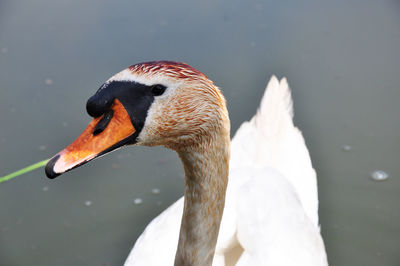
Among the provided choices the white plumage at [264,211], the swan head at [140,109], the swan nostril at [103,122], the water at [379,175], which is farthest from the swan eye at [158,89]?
the water at [379,175]

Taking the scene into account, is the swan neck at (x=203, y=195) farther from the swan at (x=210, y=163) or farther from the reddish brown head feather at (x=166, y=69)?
the reddish brown head feather at (x=166, y=69)

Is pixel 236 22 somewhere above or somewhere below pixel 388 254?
above

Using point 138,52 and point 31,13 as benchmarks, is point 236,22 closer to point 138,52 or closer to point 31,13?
point 138,52

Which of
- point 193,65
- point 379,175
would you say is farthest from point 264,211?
Answer: point 193,65

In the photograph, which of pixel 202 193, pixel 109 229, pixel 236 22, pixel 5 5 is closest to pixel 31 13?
pixel 5 5

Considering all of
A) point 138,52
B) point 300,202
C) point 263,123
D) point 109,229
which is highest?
point 138,52

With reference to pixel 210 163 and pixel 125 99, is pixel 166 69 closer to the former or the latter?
pixel 125 99

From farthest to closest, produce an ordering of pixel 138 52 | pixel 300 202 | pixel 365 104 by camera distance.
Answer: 1. pixel 138 52
2. pixel 365 104
3. pixel 300 202

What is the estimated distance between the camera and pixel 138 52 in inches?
153

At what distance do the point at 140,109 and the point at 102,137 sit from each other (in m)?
0.13

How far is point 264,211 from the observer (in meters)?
2.24

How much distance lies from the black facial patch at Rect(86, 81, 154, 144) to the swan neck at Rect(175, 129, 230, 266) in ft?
0.77

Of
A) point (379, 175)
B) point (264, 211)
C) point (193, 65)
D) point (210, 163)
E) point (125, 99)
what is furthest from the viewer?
point (193, 65)

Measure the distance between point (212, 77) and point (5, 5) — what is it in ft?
7.36
